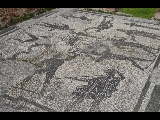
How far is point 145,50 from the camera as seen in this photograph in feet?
30.0

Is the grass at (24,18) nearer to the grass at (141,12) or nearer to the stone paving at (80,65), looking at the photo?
the stone paving at (80,65)

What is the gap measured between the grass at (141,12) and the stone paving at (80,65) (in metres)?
0.61

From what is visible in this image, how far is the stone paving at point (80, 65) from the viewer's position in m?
6.65

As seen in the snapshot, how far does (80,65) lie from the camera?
8188 mm

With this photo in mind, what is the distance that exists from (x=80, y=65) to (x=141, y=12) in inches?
210

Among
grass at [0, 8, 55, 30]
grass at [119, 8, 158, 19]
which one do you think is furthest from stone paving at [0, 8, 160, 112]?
grass at [119, 8, 158, 19]

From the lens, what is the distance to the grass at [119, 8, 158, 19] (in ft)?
39.6

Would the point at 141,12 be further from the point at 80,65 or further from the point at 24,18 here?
the point at 80,65

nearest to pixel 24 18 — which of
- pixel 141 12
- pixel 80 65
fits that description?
pixel 80 65

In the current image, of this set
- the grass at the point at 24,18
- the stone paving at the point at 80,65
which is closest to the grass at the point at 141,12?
the stone paving at the point at 80,65

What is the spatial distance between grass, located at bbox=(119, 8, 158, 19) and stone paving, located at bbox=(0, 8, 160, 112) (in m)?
0.61

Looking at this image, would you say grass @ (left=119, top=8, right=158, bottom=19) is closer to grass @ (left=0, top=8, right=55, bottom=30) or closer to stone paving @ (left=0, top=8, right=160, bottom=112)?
stone paving @ (left=0, top=8, right=160, bottom=112)

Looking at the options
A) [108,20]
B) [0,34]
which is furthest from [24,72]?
[108,20]
